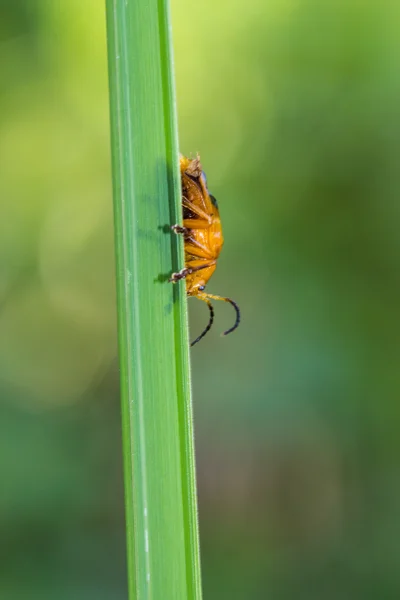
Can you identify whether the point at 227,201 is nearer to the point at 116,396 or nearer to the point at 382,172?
the point at 382,172

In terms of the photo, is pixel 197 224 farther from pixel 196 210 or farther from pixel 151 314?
pixel 151 314

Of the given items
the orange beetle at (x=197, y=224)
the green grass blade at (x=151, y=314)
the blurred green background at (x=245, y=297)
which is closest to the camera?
the green grass blade at (x=151, y=314)

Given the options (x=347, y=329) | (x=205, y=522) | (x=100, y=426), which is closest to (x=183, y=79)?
(x=347, y=329)

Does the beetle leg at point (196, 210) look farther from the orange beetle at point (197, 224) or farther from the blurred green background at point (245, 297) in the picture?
the blurred green background at point (245, 297)

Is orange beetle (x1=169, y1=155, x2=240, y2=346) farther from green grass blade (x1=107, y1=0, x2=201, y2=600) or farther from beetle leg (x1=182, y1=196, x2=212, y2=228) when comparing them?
green grass blade (x1=107, y1=0, x2=201, y2=600)

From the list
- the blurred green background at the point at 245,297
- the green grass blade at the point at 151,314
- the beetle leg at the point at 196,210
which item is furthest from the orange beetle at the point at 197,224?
the blurred green background at the point at 245,297

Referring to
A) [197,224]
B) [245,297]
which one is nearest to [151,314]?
[197,224]
